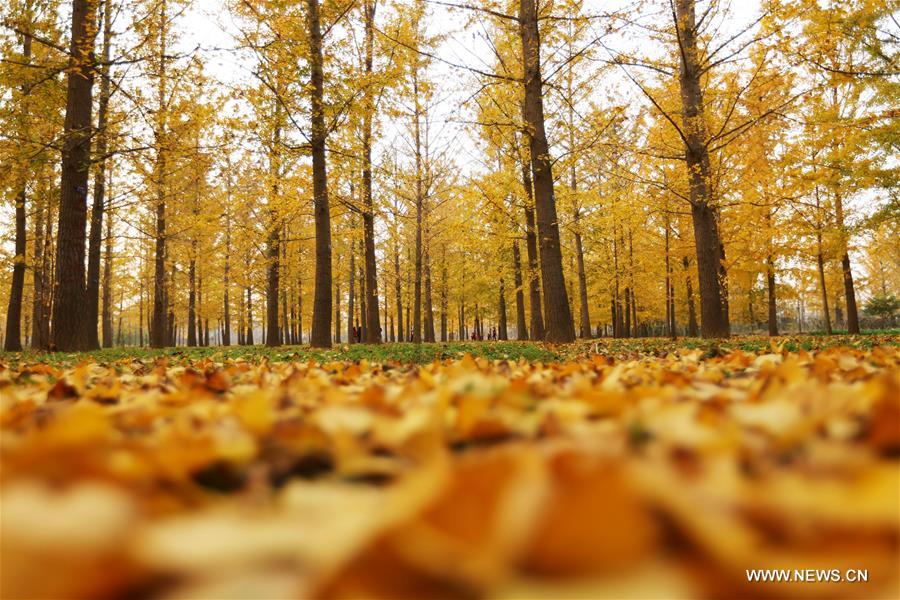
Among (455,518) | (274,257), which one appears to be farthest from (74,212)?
(455,518)

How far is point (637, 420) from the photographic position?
1.00 metres

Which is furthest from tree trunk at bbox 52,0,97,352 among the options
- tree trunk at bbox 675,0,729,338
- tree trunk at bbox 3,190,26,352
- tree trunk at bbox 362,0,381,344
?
tree trunk at bbox 675,0,729,338

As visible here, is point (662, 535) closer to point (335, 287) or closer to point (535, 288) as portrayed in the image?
point (535, 288)

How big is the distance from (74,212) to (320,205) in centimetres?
413

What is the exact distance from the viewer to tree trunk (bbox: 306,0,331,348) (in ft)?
31.8

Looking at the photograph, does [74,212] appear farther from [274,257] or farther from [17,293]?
[17,293]

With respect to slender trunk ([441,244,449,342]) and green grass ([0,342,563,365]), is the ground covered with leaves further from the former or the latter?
slender trunk ([441,244,449,342])

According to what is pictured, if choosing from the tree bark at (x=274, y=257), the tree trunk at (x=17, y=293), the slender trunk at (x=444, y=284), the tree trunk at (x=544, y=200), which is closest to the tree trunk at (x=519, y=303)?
the slender trunk at (x=444, y=284)

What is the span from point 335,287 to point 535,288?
16.5m

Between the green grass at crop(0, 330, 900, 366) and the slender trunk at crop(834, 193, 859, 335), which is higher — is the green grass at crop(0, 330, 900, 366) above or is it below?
below

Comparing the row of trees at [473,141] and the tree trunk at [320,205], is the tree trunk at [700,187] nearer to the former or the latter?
the row of trees at [473,141]

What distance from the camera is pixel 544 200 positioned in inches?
356

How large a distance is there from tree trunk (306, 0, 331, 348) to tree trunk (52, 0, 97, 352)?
141 inches

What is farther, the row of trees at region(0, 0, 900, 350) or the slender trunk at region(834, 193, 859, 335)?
the slender trunk at region(834, 193, 859, 335)
